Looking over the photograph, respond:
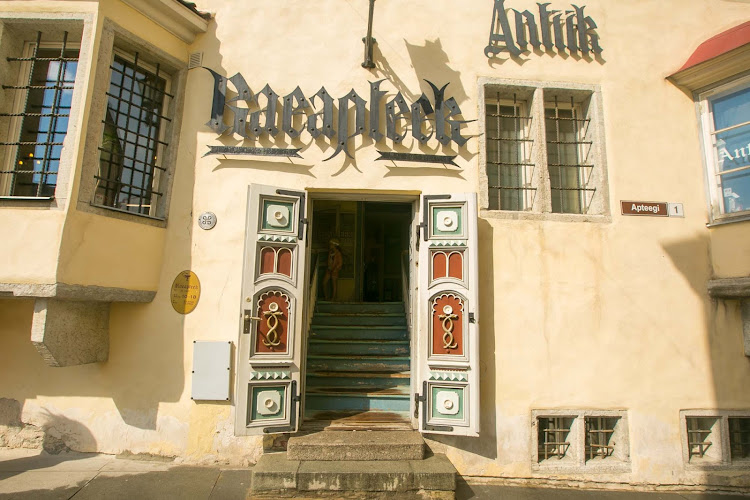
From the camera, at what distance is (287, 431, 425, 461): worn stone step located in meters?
4.48

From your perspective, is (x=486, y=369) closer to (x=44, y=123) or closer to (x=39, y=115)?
(x=39, y=115)

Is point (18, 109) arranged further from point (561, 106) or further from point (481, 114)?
point (561, 106)

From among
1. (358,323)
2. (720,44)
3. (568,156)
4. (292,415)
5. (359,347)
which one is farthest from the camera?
(358,323)

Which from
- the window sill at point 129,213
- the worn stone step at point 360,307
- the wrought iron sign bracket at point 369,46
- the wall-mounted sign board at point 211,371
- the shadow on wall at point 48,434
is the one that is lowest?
the shadow on wall at point 48,434

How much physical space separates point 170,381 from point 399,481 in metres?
2.71

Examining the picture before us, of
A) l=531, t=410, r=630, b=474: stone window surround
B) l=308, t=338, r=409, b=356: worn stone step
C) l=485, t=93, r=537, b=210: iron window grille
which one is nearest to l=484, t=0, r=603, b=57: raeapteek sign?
l=485, t=93, r=537, b=210: iron window grille

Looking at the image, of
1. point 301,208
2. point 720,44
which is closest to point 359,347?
point 301,208

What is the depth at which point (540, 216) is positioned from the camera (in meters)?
5.23

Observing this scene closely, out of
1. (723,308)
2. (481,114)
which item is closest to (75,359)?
(481,114)

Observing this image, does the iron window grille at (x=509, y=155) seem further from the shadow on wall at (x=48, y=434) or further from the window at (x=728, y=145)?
the shadow on wall at (x=48, y=434)

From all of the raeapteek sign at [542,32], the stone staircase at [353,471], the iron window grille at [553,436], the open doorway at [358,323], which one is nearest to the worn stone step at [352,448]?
the stone staircase at [353,471]

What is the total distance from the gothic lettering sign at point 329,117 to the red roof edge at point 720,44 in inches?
112

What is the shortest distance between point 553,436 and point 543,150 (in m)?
3.37

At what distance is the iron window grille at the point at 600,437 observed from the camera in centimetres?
500
